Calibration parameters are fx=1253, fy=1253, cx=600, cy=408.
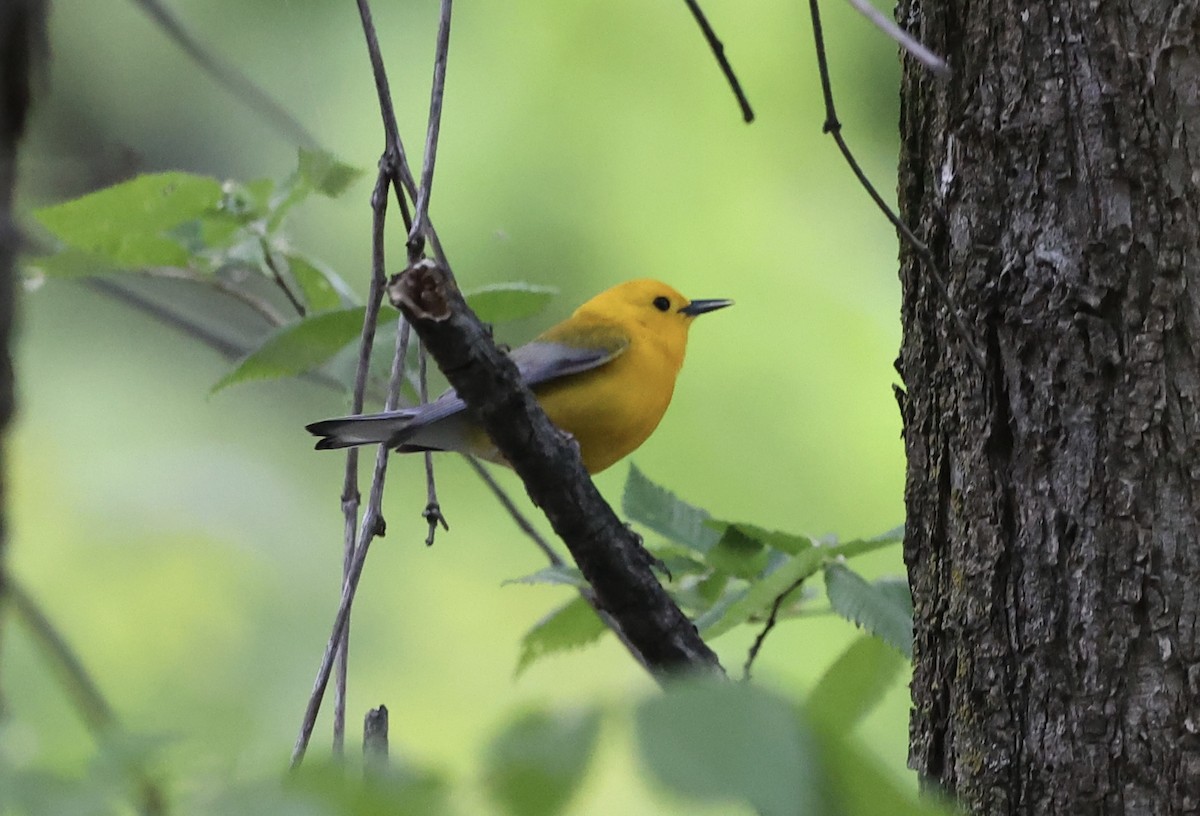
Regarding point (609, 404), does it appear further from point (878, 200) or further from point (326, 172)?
point (878, 200)

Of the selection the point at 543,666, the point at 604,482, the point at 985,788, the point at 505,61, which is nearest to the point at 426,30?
the point at 505,61

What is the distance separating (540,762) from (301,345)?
63.0 inches

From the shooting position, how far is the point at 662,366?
3.64 m

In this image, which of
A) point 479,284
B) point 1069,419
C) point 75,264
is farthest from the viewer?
point 479,284

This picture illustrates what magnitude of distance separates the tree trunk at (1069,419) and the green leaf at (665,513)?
422mm

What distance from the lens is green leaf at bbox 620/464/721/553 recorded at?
2209mm

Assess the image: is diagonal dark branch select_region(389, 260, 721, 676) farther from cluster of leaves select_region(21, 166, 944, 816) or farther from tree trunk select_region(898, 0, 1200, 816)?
tree trunk select_region(898, 0, 1200, 816)

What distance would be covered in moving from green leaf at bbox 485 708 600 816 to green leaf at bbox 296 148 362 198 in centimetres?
156

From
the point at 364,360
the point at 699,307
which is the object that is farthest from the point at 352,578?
the point at 699,307

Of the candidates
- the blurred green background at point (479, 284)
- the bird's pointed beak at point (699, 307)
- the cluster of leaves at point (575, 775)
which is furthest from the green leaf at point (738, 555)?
the blurred green background at point (479, 284)

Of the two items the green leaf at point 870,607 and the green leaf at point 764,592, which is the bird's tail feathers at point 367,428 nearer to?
the green leaf at point 764,592

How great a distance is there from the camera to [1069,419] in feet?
5.95

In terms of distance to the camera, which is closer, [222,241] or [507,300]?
[507,300]

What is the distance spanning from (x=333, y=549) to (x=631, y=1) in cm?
261
